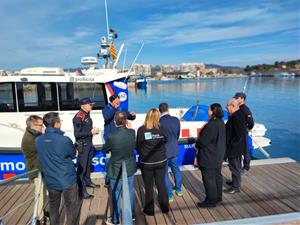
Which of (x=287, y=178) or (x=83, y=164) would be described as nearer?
(x=83, y=164)

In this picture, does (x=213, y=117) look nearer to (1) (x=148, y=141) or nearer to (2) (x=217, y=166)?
(2) (x=217, y=166)

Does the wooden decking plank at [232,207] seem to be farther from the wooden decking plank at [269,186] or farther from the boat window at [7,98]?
the boat window at [7,98]

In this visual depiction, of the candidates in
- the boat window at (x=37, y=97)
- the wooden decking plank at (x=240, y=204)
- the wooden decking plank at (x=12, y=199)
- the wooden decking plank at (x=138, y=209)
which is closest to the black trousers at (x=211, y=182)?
the wooden decking plank at (x=240, y=204)

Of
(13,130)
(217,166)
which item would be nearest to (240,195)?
(217,166)

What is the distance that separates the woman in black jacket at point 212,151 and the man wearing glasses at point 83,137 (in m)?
1.73

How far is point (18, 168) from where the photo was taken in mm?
5133

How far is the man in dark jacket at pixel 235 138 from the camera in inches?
148

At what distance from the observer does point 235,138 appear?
3869mm

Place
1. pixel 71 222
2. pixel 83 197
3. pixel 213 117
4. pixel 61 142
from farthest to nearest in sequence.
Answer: pixel 83 197 → pixel 213 117 → pixel 71 222 → pixel 61 142

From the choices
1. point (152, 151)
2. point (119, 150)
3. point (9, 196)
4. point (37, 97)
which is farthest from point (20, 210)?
point (37, 97)

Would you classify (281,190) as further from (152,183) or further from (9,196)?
(9,196)

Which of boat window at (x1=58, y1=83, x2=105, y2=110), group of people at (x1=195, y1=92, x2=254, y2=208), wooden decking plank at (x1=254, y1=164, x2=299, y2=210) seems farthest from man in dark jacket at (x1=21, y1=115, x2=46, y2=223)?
wooden decking plank at (x1=254, y1=164, x2=299, y2=210)

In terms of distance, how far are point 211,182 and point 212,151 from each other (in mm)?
490

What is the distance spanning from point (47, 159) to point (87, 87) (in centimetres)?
369
